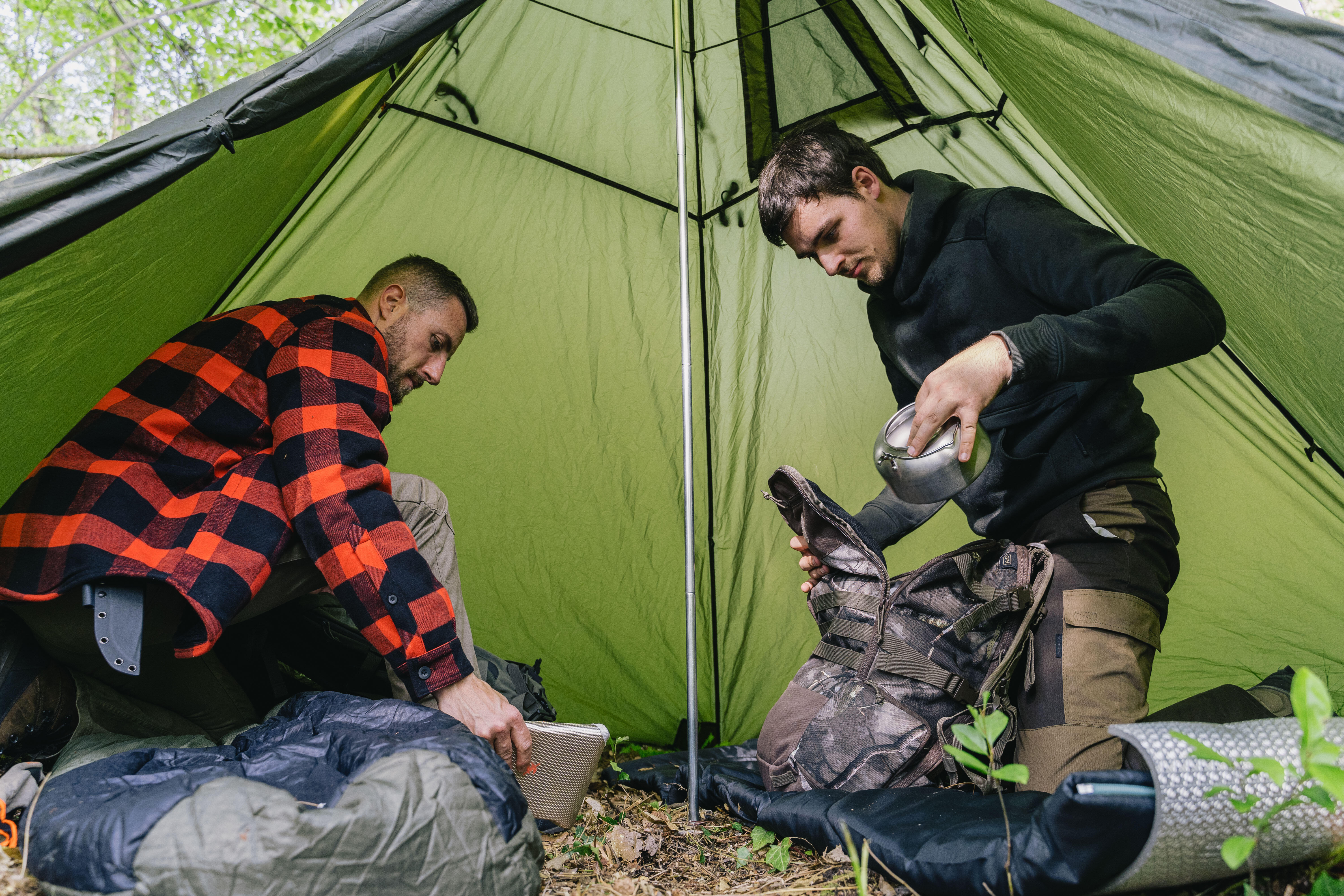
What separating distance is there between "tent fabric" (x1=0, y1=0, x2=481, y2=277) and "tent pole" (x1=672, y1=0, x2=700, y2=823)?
873 mm

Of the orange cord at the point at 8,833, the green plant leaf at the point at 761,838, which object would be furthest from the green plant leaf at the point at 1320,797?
the orange cord at the point at 8,833

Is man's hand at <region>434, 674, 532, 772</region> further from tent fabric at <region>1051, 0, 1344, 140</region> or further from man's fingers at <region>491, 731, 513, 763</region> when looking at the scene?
tent fabric at <region>1051, 0, 1344, 140</region>

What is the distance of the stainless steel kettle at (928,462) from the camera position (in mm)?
1585

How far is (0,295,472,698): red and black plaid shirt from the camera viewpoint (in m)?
1.52

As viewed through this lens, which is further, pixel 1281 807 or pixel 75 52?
pixel 75 52

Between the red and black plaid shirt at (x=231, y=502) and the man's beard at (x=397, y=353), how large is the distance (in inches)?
15.9

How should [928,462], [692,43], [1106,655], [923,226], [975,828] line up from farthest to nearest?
[692,43]
[923,226]
[1106,655]
[928,462]
[975,828]

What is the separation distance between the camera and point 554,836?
185 cm

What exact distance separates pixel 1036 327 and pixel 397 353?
1.49 metres

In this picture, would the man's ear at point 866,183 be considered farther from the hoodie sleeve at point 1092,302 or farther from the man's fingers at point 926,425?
the man's fingers at point 926,425

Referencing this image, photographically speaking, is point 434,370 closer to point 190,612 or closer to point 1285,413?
point 190,612

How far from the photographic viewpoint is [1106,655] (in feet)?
5.60

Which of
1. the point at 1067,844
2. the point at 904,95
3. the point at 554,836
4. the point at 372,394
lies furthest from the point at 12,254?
the point at 904,95

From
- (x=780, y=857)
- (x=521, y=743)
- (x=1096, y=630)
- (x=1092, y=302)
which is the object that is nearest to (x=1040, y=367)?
(x=1092, y=302)
